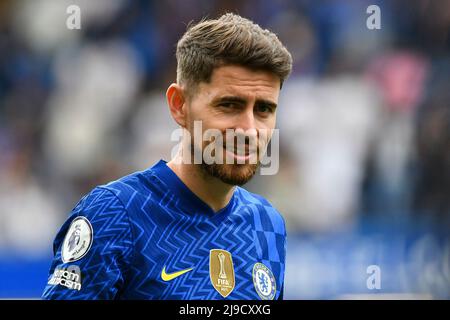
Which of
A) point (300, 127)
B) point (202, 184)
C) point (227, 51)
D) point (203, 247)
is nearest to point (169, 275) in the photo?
point (203, 247)

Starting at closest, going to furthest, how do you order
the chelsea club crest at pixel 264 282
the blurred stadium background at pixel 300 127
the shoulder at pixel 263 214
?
the chelsea club crest at pixel 264 282 < the shoulder at pixel 263 214 < the blurred stadium background at pixel 300 127

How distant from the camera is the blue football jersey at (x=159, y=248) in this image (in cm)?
262

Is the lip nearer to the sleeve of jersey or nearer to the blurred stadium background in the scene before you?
the sleeve of jersey

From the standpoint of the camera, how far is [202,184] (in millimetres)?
3070

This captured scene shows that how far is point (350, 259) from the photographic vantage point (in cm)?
723

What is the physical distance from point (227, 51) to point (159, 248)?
0.82m

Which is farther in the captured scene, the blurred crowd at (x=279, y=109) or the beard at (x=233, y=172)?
the blurred crowd at (x=279, y=109)

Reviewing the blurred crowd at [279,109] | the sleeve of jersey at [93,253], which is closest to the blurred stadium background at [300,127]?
the blurred crowd at [279,109]

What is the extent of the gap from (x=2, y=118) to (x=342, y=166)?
11.5 feet

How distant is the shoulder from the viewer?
11.0 ft

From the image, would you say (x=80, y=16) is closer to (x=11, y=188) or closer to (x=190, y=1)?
(x=190, y=1)

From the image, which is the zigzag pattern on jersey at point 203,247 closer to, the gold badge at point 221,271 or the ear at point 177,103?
the gold badge at point 221,271

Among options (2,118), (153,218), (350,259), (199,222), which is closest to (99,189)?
(153,218)

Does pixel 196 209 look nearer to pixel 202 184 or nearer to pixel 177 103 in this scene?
pixel 202 184
